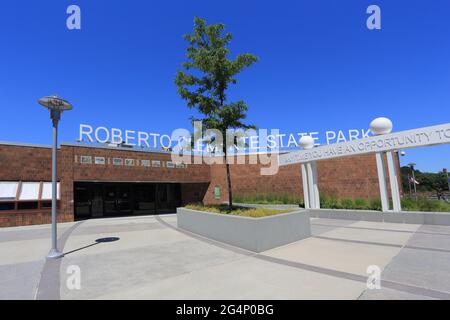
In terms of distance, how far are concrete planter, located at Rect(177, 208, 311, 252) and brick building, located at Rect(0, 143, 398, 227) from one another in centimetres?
1124

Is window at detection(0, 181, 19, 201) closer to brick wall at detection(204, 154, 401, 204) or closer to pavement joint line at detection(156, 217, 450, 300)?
pavement joint line at detection(156, 217, 450, 300)

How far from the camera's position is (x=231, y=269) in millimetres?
6465

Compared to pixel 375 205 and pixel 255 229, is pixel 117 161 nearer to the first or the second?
pixel 255 229

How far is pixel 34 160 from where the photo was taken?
1720 centimetres

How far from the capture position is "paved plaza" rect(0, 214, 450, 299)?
5.02 metres

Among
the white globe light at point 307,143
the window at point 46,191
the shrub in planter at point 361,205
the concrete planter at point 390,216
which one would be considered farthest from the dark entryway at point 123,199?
the shrub in planter at point 361,205

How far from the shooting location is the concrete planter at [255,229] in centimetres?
839

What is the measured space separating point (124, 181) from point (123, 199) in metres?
3.19

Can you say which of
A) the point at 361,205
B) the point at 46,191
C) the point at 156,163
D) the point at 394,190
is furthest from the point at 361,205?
the point at 46,191

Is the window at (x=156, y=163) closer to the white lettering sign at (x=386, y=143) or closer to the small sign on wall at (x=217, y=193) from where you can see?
the small sign on wall at (x=217, y=193)
